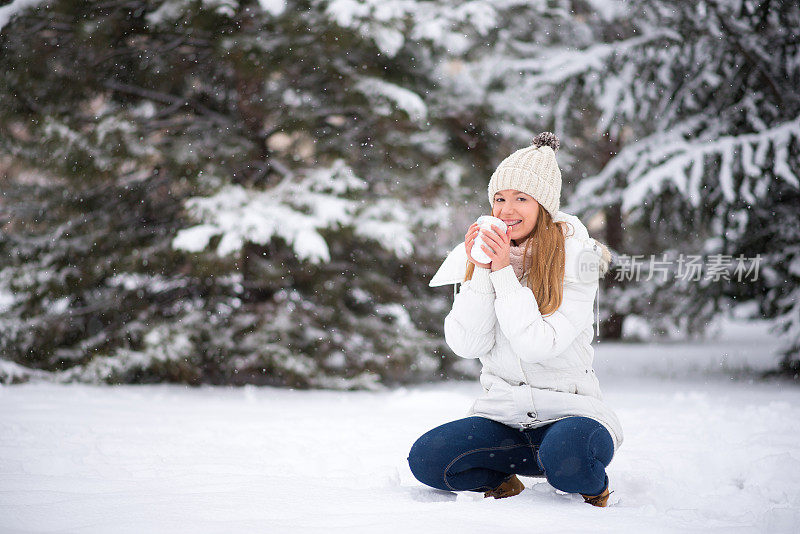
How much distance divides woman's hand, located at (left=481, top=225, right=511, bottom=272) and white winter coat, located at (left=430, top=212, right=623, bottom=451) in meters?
0.03

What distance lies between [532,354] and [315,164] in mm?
4402

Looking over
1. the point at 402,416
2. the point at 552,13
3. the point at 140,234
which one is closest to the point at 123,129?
the point at 140,234

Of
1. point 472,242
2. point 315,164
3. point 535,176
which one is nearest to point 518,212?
point 535,176

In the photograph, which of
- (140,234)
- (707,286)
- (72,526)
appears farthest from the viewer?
(707,286)

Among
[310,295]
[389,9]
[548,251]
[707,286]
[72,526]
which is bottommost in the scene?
[310,295]

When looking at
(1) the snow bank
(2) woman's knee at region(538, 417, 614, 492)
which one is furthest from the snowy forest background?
(2) woman's knee at region(538, 417, 614, 492)

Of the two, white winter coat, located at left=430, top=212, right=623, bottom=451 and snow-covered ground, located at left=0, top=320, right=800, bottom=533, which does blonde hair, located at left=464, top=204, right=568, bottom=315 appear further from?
snow-covered ground, located at left=0, top=320, right=800, bottom=533

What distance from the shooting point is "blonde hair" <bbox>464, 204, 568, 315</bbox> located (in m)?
2.53

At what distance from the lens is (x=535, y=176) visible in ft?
8.61

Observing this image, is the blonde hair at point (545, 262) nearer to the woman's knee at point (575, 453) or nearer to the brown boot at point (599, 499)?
the woman's knee at point (575, 453)

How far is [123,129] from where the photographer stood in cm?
598

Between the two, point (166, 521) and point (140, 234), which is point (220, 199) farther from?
point (166, 521)

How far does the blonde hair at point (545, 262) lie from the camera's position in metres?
2.53

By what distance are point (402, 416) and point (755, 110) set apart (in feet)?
15.0
